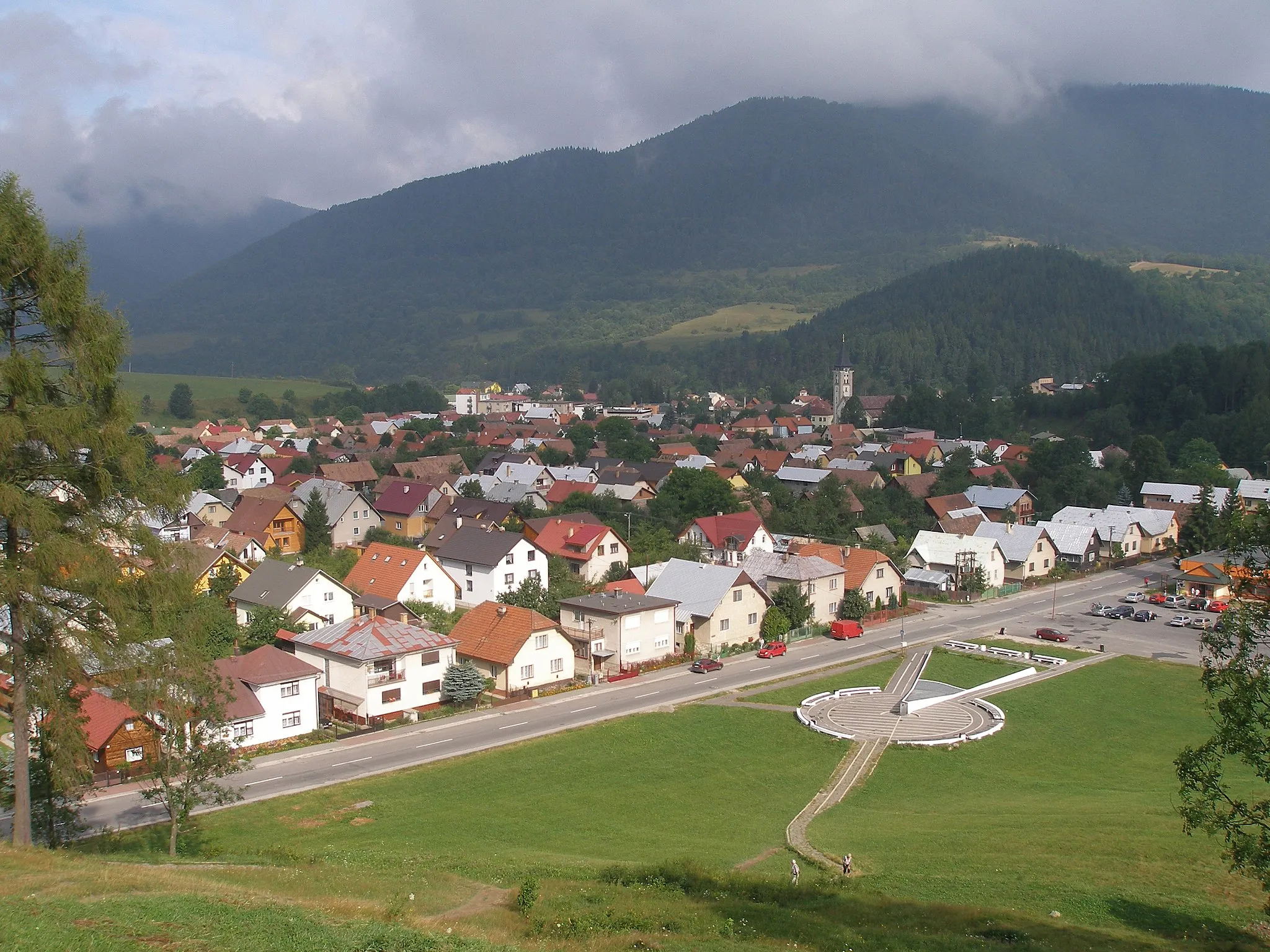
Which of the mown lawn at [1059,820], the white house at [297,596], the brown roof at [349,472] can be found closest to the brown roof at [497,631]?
the white house at [297,596]

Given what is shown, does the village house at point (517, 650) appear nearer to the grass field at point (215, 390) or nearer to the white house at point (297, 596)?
the white house at point (297, 596)

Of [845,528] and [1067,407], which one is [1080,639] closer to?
[845,528]

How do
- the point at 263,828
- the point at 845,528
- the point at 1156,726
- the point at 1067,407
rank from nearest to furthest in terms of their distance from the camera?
the point at 263,828
the point at 1156,726
the point at 845,528
the point at 1067,407

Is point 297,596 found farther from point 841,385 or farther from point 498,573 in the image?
point 841,385

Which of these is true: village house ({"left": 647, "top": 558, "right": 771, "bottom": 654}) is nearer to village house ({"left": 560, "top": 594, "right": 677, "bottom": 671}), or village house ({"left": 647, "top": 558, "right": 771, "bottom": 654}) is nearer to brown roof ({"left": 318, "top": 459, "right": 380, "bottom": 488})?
village house ({"left": 560, "top": 594, "right": 677, "bottom": 671})

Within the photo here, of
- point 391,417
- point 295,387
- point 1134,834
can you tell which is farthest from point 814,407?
point 1134,834

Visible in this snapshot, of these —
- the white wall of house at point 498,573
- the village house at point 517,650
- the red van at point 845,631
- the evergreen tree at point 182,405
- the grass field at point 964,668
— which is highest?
the evergreen tree at point 182,405

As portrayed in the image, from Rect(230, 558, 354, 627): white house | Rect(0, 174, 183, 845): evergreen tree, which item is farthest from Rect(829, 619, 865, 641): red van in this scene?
Rect(0, 174, 183, 845): evergreen tree
